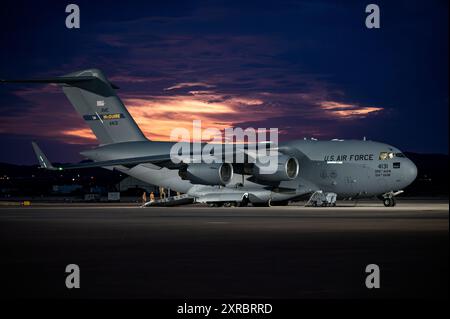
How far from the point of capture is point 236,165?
191 ft

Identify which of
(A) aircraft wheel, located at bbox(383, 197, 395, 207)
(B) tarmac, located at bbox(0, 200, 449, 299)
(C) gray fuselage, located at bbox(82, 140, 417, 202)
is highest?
(C) gray fuselage, located at bbox(82, 140, 417, 202)

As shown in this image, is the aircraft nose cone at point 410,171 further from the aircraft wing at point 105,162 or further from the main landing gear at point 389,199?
the aircraft wing at point 105,162

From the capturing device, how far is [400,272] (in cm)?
1528

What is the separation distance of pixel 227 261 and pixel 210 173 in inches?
1523

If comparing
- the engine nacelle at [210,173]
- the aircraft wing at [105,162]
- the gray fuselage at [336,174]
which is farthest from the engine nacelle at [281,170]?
the aircraft wing at [105,162]

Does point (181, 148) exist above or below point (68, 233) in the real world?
above

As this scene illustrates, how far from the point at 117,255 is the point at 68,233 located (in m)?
8.50

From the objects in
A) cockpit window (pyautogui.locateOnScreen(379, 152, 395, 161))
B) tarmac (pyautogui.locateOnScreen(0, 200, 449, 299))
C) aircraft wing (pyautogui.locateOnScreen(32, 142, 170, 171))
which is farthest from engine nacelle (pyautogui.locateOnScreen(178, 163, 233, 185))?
tarmac (pyautogui.locateOnScreen(0, 200, 449, 299))

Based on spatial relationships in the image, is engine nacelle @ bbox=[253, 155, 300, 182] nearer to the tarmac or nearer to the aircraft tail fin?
the aircraft tail fin

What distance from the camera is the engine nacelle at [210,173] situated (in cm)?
5612

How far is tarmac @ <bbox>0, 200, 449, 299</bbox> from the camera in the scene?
13.2 meters

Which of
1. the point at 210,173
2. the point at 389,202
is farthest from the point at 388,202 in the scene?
the point at 210,173

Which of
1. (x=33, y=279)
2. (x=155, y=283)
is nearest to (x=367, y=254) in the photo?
(x=155, y=283)
